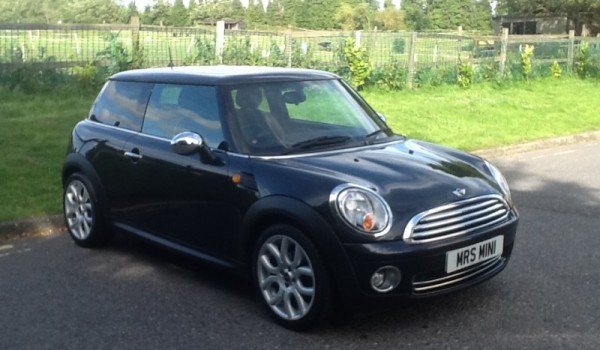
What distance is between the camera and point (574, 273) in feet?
20.4

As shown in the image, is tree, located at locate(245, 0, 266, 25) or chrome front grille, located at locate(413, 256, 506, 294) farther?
tree, located at locate(245, 0, 266, 25)

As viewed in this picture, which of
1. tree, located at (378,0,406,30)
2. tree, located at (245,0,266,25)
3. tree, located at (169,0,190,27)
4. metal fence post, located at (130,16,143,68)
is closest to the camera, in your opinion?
metal fence post, located at (130,16,143,68)

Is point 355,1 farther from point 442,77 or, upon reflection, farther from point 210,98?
point 210,98

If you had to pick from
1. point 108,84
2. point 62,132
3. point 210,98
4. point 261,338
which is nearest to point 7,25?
point 62,132

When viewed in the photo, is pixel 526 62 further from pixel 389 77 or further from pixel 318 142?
pixel 318 142

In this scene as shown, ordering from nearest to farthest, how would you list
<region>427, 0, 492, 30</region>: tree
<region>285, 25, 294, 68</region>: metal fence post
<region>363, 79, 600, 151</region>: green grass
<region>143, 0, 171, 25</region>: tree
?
<region>363, 79, 600, 151</region>: green grass, <region>285, 25, 294, 68</region>: metal fence post, <region>143, 0, 171, 25</region>: tree, <region>427, 0, 492, 30</region>: tree

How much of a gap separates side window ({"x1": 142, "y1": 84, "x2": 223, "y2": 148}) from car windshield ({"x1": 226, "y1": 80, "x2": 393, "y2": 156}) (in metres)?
0.16

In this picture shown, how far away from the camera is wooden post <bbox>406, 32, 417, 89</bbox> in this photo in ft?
67.5

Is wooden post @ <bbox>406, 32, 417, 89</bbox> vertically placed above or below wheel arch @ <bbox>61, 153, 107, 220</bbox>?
above

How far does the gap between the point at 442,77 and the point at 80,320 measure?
17352mm

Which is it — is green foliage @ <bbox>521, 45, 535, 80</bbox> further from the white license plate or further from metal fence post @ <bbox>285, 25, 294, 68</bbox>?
the white license plate

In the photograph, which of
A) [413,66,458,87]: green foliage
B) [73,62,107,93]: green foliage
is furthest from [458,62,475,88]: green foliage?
[73,62,107,93]: green foliage

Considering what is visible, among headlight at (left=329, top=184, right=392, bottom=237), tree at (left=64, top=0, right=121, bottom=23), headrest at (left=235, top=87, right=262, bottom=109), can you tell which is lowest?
headlight at (left=329, top=184, right=392, bottom=237)

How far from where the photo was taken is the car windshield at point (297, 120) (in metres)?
5.61
